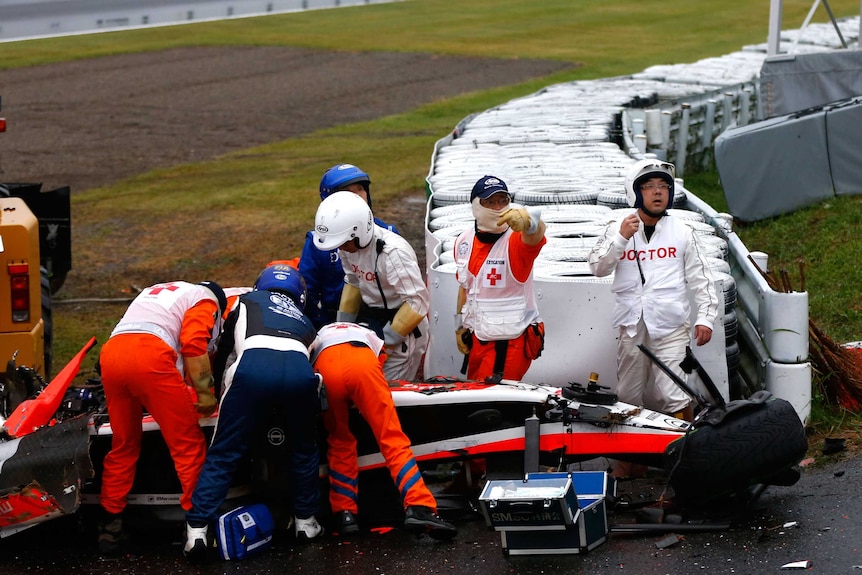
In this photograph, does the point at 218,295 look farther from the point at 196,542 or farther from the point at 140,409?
the point at 196,542

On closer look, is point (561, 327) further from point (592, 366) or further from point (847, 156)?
point (847, 156)

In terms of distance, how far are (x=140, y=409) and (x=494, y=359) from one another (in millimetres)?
2069

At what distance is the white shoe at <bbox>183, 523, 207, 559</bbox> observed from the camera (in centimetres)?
624

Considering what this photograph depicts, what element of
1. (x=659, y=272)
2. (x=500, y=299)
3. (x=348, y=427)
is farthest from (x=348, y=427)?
(x=659, y=272)

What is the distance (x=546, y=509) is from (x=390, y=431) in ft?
3.53

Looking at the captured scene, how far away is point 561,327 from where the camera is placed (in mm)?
7508

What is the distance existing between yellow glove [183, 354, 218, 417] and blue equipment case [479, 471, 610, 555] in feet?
5.45

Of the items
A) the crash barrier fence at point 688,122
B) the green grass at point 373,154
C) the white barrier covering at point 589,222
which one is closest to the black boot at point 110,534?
the white barrier covering at point 589,222

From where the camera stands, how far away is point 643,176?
7004 millimetres

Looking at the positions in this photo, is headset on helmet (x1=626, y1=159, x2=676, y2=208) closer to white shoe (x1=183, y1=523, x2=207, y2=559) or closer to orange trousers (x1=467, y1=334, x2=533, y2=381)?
orange trousers (x1=467, y1=334, x2=533, y2=381)

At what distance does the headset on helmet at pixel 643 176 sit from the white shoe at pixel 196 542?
3.09 meters

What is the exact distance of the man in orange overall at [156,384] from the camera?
6.36 metres

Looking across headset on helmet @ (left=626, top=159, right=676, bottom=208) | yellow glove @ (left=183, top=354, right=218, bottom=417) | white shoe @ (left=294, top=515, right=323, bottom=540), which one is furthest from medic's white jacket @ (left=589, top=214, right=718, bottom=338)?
yellow glove @ (left=183, top=354, right=218, bottom=417)

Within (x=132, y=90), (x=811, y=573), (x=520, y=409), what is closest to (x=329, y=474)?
(x=520, y=409)
